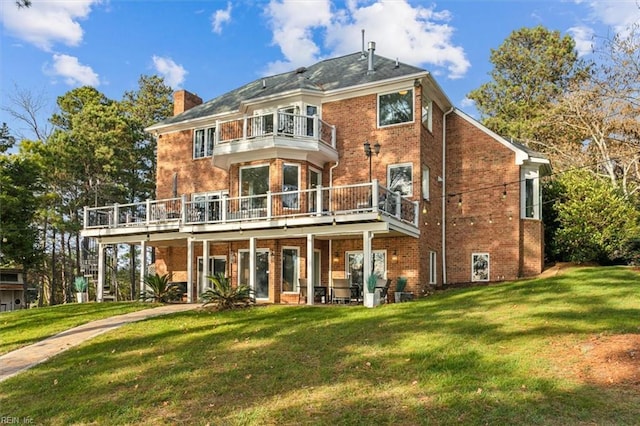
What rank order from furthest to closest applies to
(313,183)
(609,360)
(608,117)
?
(608,117) → (313,183) → (609,360)

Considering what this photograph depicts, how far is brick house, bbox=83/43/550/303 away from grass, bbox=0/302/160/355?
10.2 ft

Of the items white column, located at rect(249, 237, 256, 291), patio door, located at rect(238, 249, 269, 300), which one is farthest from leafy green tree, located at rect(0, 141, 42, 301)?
white column, located at rect(249, 237, 256, 291)

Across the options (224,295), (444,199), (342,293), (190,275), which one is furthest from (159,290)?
(444,199)

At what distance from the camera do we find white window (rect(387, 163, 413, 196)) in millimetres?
17688

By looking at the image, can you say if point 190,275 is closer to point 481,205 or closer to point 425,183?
point 425,183

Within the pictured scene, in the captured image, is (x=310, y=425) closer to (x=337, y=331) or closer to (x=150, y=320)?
(x=337, y=331)

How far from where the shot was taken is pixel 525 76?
3631 centimetres

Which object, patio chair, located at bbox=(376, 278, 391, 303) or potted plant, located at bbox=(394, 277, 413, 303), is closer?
patio chair, located at bbox=(376, 278, 391, 303)

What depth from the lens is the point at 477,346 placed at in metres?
8.59

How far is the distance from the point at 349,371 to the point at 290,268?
10734mm

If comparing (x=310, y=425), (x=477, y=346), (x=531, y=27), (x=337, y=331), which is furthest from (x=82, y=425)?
(x=531, y=27)

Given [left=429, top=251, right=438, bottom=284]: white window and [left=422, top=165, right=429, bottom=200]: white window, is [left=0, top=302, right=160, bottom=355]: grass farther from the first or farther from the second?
[left=422, top=165, right=429, bottom=200]: white window

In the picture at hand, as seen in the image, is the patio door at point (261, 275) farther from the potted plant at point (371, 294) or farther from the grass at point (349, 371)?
the grass at point (349, 371)

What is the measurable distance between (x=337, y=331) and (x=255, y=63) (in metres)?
18.4
